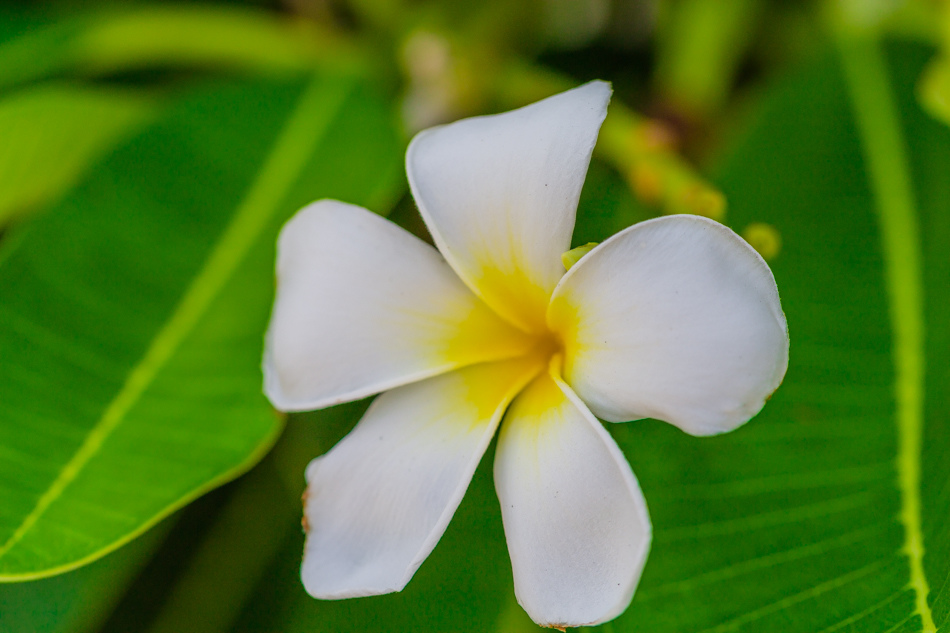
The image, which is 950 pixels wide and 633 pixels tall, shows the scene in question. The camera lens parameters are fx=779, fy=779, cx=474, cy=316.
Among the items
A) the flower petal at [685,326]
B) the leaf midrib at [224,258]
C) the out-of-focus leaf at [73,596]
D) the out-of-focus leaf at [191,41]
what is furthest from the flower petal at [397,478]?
the out-of-focus leaf at [191,41]

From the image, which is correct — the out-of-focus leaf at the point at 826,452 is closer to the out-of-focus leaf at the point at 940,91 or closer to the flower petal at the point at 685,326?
the out-of-focus leaf at the point at 940,91

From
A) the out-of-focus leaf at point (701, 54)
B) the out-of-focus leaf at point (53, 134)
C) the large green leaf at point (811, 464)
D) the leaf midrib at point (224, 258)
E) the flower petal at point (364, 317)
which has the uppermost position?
the out-of-focus leaf at point (53, 134)

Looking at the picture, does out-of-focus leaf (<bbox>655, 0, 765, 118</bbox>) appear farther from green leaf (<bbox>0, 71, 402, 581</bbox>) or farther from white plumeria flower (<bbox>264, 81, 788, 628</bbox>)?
white plumeria flower (<bbox>264, 81, 788, 628</bbox>)

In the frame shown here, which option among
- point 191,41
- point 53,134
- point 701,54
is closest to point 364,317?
point 53,134

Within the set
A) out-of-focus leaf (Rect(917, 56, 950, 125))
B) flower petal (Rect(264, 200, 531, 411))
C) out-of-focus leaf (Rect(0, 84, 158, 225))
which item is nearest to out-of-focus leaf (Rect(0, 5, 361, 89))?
out-of-focus leaf (Rect(0, 84, 158, 225))

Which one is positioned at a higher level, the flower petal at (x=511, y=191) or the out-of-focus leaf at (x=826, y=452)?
the flower petal at (x=511, y=191)

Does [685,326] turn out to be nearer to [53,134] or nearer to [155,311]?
[155,311]
